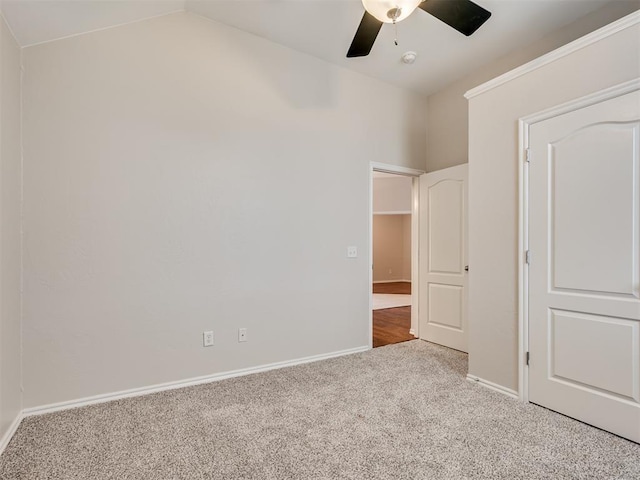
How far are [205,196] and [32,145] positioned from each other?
3.77ft

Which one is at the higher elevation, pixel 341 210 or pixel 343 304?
pixel 341 210

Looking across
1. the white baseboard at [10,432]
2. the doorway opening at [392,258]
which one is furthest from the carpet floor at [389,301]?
the white baseboard at [10,432]

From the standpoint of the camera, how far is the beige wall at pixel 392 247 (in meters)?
10.1

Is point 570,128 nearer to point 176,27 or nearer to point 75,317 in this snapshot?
point 176,27

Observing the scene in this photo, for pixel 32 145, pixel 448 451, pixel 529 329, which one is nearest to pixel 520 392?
pixel 529 329

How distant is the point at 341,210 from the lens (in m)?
3.45

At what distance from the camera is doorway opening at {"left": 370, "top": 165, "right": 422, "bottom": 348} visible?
418 centimetres

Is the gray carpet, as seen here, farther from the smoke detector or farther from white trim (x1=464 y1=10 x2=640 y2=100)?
the smoke detector

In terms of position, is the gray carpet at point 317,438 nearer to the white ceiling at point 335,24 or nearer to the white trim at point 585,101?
the white trim at point 585,101

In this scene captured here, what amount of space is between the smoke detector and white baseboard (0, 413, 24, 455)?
4184 mm

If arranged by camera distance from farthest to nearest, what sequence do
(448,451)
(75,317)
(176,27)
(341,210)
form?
(341,210)
(176,27)
(75,317)
(448,451)

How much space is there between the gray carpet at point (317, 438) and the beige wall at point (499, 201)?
0.35 m

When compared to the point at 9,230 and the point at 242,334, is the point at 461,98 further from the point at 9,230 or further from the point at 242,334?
the point at 9,230

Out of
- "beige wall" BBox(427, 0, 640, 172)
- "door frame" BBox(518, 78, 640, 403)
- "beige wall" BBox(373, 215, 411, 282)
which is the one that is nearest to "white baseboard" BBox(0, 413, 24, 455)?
"door frame" BBox(518, 78, 640, 403)
